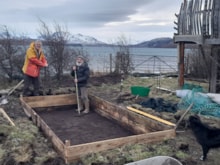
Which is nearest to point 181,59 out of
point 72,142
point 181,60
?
point 181,60

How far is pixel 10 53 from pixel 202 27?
6.03 meters

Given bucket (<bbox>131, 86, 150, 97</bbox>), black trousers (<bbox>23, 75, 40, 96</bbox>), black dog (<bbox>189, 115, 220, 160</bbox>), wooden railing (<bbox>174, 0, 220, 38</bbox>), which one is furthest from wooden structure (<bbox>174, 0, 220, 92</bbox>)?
black trousers (<bbox>23, 75, 40, 96</bbox>)

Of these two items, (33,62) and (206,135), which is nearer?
(206,135)

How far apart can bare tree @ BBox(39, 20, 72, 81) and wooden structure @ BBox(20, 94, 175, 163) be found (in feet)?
10.9

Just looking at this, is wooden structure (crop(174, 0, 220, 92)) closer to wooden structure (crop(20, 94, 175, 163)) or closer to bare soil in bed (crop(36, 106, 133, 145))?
wooden structure (crop(20, 94, 175, 163))

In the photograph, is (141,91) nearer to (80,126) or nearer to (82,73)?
(82,73)

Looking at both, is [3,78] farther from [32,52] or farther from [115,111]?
[115,111]

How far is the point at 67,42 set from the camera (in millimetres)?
11312

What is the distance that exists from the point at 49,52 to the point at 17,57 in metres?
1.28

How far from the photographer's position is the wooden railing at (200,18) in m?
7.38

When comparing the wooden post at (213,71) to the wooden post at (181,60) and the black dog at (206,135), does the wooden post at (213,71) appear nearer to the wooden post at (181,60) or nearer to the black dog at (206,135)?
the wooden post at (181,60)

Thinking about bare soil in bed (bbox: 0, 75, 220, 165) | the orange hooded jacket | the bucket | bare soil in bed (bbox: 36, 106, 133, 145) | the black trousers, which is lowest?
bare soil in bed (bbox: 36, 106, 133, 145)

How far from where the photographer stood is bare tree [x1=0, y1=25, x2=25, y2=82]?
9.88m

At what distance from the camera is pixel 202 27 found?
773 centimetres
